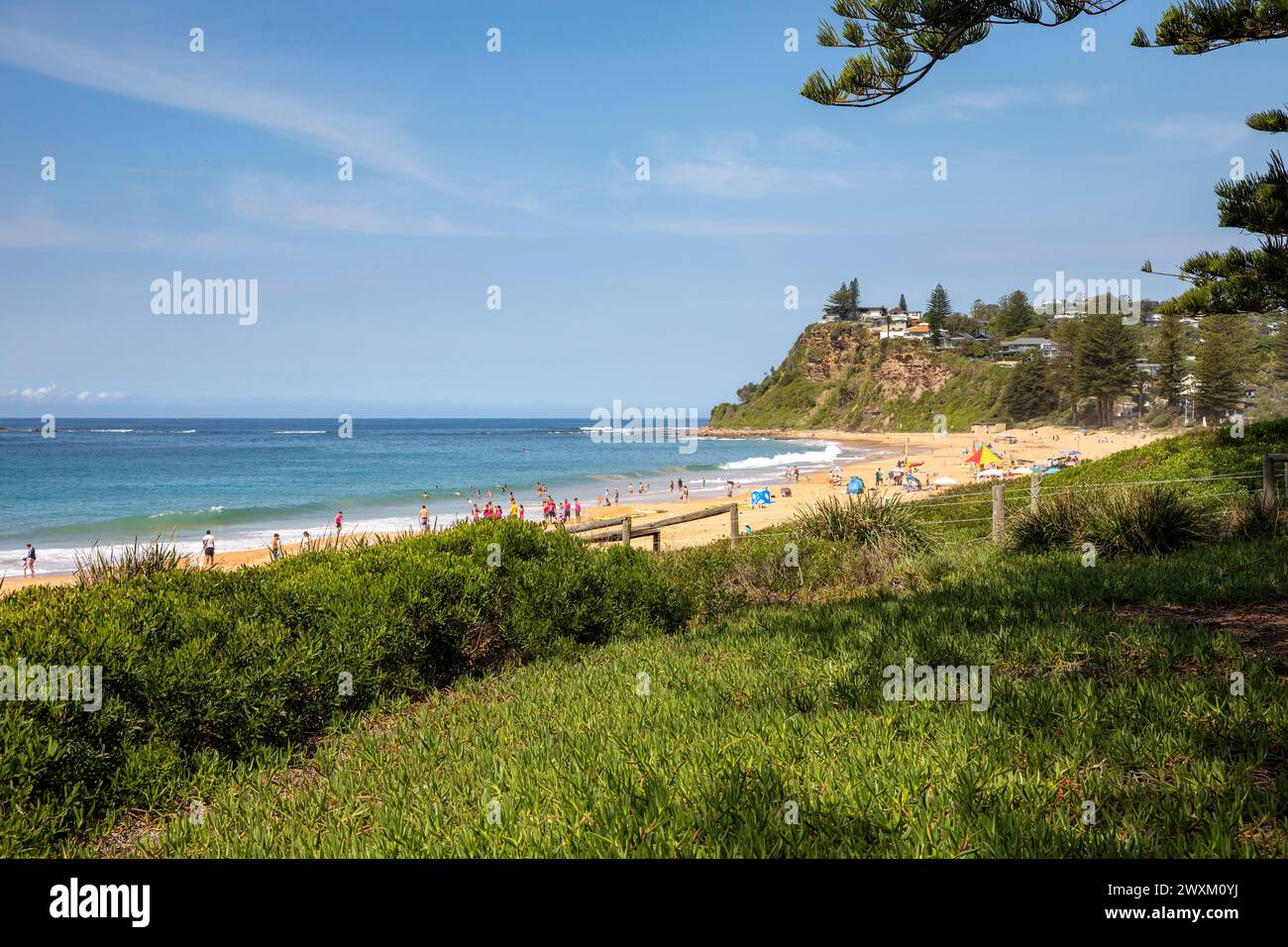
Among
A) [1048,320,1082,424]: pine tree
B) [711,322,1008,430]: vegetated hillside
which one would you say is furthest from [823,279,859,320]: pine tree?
[1048,320,1082,424]: pine tree

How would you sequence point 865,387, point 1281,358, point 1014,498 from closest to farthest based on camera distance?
point 1014,498 → point 1281,358 → point 865,387

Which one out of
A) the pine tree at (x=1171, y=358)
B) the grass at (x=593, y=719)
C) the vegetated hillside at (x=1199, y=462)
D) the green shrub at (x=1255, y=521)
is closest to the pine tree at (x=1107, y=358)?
the pine tree at (x=1171, y=358)

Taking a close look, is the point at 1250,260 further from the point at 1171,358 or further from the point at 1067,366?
the point at 1067,366

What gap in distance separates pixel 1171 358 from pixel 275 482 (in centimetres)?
8314

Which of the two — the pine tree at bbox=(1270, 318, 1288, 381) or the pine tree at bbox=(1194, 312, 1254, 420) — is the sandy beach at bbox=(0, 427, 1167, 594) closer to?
the pine tree at bbox=(1194, 312, 1254, 420)

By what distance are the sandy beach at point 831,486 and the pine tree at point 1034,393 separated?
515 cm

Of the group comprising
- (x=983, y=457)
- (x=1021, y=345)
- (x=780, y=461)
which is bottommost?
(x=780, y=461)

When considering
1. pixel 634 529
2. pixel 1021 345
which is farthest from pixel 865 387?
pixel 634 529

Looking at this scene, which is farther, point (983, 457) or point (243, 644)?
point (983, 457)

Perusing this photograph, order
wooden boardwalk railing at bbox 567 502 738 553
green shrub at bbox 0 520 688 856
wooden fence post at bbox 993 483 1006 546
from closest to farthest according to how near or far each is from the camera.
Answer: green shrub at bbox 0 520 688 856, wooden boardwalk railing at bbox 567 502 738 553, wooden fence post at bbox 993 483 1006 546

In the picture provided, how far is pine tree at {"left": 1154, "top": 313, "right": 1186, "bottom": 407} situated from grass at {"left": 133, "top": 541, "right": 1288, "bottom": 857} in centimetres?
8778

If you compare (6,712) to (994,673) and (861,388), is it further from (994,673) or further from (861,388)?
(861,388)

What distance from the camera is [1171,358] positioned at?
7956 centimetres

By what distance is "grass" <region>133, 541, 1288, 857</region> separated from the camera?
2.88 meters
